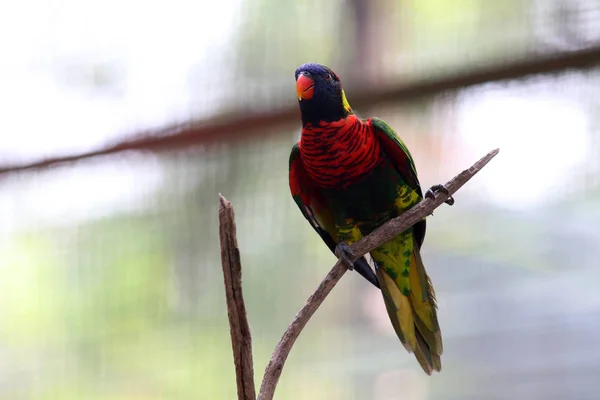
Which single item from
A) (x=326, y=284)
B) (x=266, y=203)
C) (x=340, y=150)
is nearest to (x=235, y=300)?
(x=326, y=284)

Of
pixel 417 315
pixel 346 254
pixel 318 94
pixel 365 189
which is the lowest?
pixel 417 315

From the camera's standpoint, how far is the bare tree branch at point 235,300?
68 centimetres

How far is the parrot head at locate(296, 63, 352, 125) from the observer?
929 mm

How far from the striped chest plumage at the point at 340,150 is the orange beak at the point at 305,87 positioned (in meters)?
0.06

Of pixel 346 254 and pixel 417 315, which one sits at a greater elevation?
pixel 346 254

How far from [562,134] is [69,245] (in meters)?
1.18

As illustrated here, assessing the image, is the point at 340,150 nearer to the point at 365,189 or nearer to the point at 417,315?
the point at 365,189

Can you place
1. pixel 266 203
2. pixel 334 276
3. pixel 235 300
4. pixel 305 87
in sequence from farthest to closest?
1. pixel 266 203
2. pixel 305 87
3. pixel 334 276
4. pixel 235 300

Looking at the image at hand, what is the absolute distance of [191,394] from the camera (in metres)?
1.34

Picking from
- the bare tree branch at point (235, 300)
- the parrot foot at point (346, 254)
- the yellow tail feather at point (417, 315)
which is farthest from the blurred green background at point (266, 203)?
the bare tree branch at point (235, 300)

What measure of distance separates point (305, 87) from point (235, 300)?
0.40 m

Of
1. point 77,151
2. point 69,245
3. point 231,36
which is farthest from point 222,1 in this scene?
point 69,245

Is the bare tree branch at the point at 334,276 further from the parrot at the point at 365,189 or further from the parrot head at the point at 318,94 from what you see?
the parrot head at the point at 318,94

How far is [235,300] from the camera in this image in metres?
0.71
